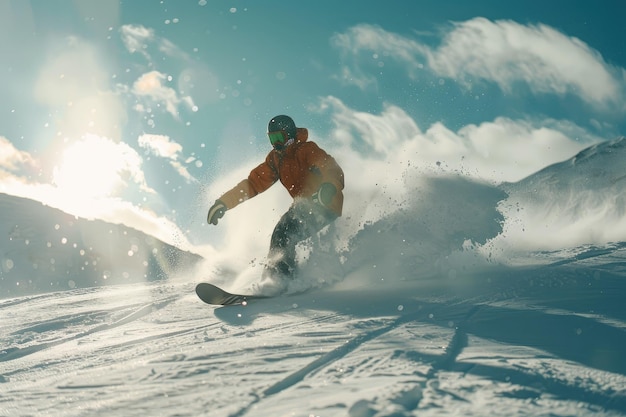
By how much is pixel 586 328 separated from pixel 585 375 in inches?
37.9

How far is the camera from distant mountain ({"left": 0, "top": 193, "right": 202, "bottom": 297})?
1622cm

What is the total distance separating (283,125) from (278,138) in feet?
0.57

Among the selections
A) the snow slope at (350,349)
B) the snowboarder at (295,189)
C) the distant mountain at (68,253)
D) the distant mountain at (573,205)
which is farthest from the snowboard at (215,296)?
the distant mountain at (68,253)

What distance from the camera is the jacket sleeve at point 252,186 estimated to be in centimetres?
707

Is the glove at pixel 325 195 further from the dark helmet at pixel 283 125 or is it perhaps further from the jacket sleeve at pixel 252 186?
the jacket sleeve at pixel 252 186

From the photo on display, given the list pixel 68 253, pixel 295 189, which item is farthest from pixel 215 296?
pixel 68 253

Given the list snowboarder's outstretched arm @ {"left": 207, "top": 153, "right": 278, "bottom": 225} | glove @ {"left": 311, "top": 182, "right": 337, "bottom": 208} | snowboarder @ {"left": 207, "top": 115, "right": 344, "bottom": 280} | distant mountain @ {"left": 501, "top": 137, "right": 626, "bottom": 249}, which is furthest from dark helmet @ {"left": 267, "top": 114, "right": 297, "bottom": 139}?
distant mountain @ {"left": 501, "top": 137, "right": 626, "bottom": 249}

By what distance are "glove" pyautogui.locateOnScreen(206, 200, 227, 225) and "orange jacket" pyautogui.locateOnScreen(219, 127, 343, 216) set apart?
88 mm

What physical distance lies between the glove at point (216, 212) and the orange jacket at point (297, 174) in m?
0.09

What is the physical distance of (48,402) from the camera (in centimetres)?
205

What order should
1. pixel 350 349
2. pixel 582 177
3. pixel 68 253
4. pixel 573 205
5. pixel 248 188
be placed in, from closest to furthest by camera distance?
1. pixel 350 349
2. pixel 248 188
3. pixel 573 205
4. pixel 68 253
5. pixel 582 177

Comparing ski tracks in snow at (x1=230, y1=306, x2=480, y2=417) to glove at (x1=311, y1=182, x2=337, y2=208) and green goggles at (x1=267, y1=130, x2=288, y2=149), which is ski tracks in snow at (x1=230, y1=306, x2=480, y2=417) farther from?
green goggles at (x1=267, y1=130, x2=288, y2=149)

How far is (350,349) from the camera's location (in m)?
2.48

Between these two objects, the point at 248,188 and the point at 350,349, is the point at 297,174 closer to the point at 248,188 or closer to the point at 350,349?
the point at 248,188
